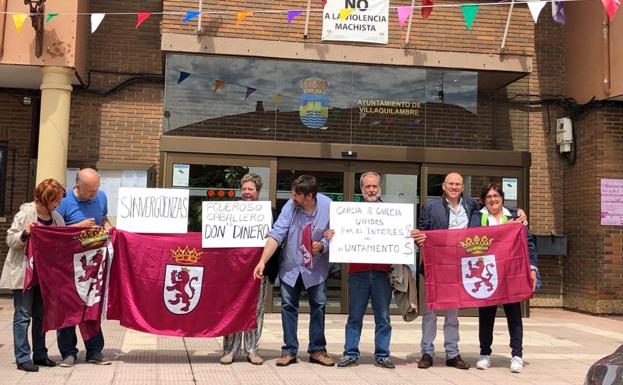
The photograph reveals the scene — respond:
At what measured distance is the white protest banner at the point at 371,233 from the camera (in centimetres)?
580

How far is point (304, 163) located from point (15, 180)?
505 cm

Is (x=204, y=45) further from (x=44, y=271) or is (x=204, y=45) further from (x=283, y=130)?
(x=44, y=271)

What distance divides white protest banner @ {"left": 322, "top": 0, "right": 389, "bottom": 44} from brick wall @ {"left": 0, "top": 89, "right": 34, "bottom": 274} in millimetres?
5484

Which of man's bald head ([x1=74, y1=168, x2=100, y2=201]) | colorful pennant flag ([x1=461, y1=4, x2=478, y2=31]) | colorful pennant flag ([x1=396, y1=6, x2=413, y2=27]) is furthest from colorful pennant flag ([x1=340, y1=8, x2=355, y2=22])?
man's bald head ([x1=74, y1=168, x2=100, y2=201])

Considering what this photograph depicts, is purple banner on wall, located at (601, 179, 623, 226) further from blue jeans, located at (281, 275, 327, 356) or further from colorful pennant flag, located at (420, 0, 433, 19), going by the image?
blue jeans, located at (281, 275, 327, 356)

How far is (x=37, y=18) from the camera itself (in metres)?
9.06

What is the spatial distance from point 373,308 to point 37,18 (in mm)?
6806

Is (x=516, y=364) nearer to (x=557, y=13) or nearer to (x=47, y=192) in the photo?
(x=47, y=192)

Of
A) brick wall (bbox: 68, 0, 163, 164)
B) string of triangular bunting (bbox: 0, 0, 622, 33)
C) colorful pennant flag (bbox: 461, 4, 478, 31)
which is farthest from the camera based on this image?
brick wall (bbox: 68, 0, 163, 164)

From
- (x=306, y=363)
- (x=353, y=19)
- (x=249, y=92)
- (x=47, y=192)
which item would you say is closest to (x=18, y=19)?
(x=249, y=92)

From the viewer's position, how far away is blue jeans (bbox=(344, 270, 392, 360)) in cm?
584

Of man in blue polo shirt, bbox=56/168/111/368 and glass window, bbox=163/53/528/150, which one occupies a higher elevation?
glass window, bbox=163/53/528/150

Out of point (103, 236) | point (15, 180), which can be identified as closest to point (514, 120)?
point (103, 236)

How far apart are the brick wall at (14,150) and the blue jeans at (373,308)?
7085 mm
